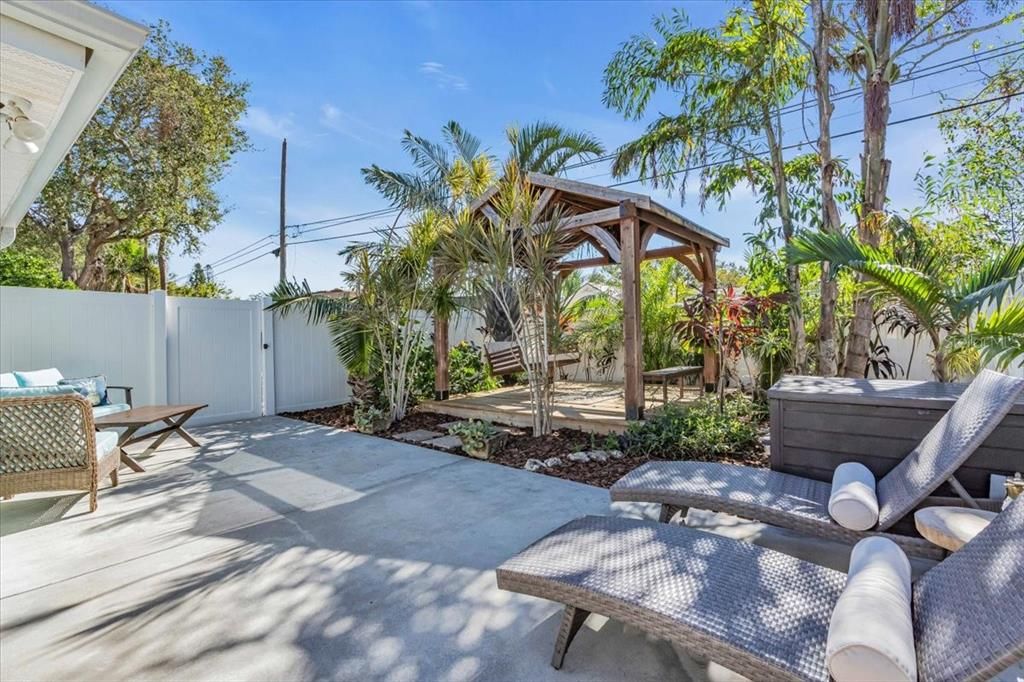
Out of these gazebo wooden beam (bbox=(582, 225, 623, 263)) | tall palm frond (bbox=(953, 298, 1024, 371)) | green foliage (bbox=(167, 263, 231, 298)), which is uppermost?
green foliage (bbox=(167, 263, 231, 298))

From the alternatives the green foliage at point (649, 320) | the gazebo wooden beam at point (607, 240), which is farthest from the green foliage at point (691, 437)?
the green foliage at point (649, 320)

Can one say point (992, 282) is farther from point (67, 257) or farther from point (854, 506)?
point (67, 257)

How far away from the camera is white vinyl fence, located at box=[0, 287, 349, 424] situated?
5707mm

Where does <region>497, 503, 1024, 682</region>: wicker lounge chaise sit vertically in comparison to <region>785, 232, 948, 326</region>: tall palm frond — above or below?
below

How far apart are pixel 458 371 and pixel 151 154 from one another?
8.15 meters

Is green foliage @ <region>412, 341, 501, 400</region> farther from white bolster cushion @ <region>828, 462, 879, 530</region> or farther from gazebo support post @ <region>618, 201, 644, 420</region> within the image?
white bolster cushion @ <region>828, 462, 879, 530</region>

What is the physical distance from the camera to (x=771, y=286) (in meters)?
6.60

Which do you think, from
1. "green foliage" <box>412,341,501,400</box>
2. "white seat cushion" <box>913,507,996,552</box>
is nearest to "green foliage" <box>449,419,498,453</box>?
"green foliage" <box>412,341,501,400</box>

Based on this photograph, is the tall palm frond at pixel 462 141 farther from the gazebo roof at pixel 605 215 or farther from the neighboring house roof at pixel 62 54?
the neighboring house roof at pixel 62 54

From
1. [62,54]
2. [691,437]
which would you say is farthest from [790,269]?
[62,54]

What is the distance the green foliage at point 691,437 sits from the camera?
15.4ft

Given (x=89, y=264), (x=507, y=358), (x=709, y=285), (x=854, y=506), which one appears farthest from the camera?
(x=89, y=264)

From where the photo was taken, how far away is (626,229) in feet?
18.6

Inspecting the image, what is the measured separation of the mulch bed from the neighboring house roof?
Answer: 400 cm
